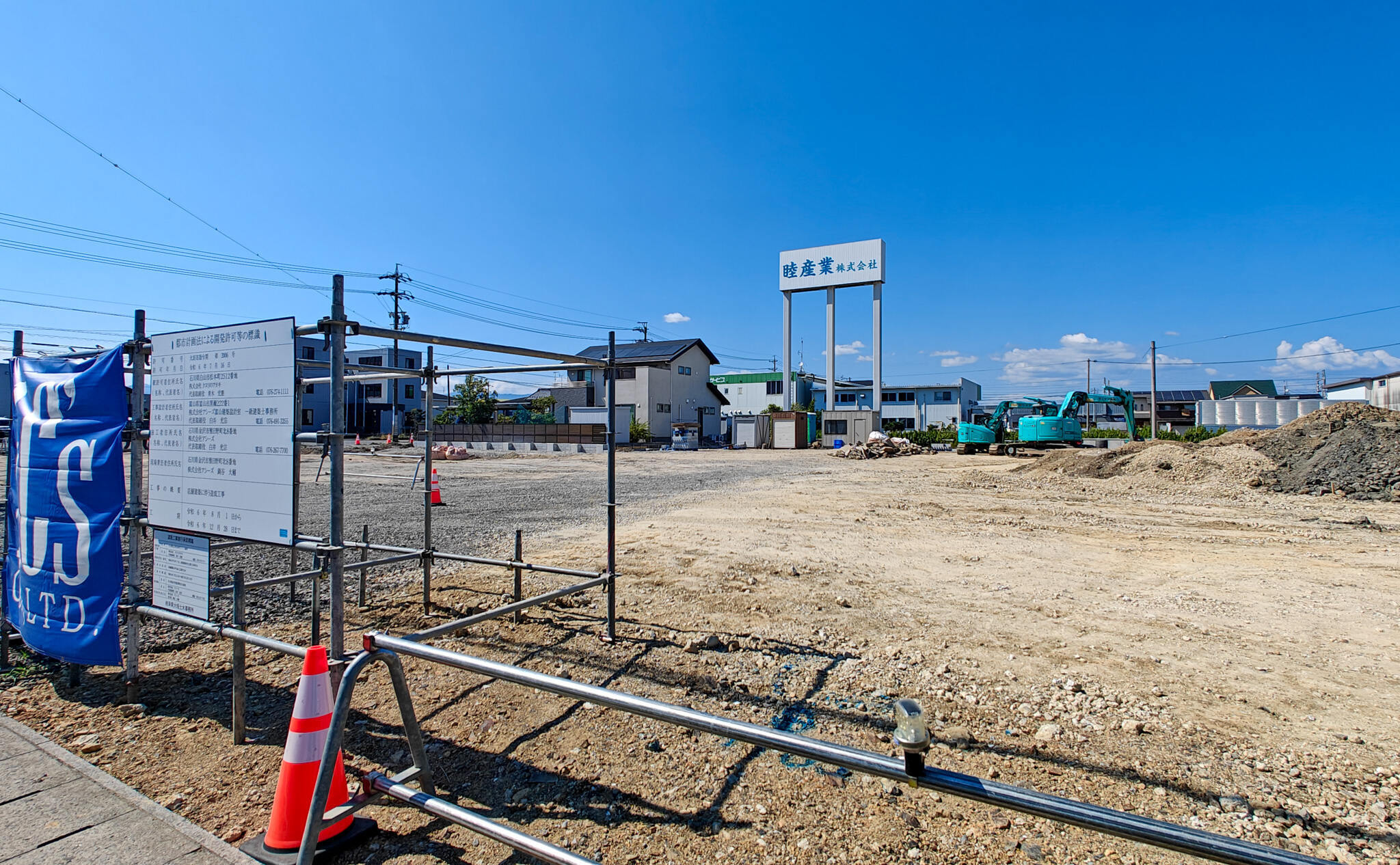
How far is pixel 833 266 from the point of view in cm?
4412

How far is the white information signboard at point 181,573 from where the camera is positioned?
3393mm

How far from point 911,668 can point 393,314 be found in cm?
5448

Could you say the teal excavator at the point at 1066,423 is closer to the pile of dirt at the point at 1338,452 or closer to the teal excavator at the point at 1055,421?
the teal excavator at the point at 1055,421

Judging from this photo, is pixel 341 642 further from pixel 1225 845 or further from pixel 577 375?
pixel 577 375

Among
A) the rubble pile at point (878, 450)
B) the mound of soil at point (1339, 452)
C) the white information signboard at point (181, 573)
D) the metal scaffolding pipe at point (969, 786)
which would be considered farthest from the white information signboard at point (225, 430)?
the rubble pile at point (878, 450)

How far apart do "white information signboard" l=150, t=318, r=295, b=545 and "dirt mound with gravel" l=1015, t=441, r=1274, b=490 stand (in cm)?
1822

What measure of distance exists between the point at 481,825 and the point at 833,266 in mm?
45105

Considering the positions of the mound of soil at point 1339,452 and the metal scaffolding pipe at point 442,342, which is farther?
the mound of soil at point 1339,452

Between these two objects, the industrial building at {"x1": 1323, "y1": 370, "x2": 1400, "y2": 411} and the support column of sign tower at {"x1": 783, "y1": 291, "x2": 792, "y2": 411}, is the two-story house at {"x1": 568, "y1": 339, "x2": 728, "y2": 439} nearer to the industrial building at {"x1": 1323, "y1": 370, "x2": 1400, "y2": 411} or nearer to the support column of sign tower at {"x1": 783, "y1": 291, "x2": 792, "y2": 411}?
the support column of sign tower at {"x1": 783, "y1": 291, "x2": 792, "y2": 411}

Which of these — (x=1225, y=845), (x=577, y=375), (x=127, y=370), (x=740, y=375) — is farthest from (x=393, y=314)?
(x=1225, y=845)

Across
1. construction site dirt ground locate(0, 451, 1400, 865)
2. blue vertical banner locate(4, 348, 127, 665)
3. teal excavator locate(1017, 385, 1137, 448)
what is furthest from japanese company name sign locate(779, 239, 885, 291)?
Result: blue vertical banner locate(4, 348, 127, 665)

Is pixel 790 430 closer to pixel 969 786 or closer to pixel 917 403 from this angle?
pixel 917 403

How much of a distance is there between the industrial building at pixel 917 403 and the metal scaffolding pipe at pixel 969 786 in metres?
60.0

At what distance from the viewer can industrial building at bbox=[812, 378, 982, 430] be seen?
59.7 metres
